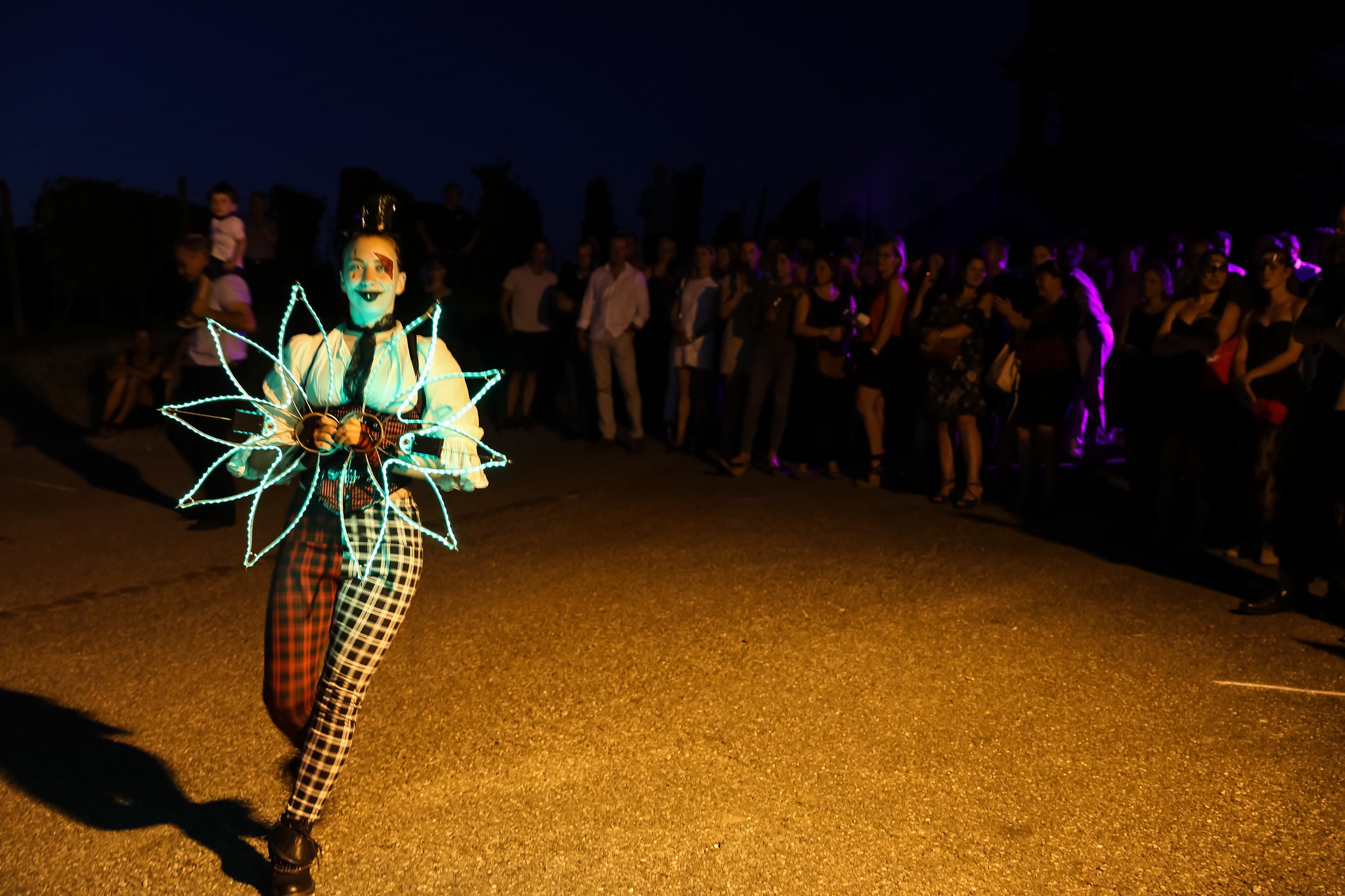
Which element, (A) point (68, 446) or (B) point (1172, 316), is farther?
(A) point (68, 446)

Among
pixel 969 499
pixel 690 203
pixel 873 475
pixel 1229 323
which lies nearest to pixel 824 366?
pixel 873 475

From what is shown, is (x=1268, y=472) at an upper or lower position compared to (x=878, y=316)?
lower

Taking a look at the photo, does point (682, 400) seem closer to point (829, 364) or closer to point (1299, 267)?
point (829, 364)

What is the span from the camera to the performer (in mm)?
3422

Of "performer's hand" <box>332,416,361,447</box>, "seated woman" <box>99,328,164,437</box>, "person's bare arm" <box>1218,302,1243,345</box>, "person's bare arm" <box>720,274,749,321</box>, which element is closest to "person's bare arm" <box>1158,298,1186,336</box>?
"person's bare arm" <box>1218,302,1243,345</box>

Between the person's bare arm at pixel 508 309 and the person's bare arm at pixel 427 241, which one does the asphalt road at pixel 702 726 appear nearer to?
the person's bare arm at pixel 508 309

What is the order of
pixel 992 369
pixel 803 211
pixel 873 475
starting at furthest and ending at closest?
pixel 803 211
pixel 873 475
pixel 992 369

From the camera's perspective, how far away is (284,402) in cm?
366

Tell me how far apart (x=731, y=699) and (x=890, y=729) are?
710mm

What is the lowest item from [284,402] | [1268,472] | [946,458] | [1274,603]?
[1274,603]

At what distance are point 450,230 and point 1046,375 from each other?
8.07 metres

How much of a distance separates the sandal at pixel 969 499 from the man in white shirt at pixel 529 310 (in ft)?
18.9

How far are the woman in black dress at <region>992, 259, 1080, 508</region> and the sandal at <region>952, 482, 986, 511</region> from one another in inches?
13.4

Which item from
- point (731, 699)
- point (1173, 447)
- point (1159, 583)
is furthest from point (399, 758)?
point (1173, 447)
